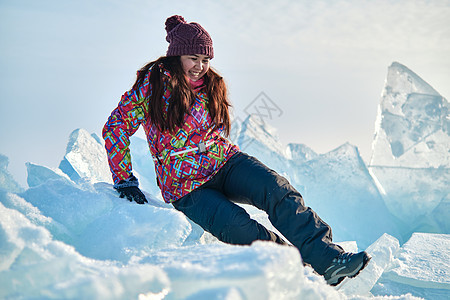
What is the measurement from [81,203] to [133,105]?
556 mm

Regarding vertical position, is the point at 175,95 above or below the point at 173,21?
below

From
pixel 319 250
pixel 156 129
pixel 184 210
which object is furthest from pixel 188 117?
pixel 319 250

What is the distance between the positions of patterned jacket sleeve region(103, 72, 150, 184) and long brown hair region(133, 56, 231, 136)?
0.16 ft

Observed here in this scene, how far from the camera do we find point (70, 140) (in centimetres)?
393

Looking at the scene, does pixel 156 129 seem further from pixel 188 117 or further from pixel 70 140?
pixel 70 140

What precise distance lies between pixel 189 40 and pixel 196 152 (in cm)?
57

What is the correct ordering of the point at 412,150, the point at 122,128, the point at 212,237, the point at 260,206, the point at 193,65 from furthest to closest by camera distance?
the point at 412,150 < the point at 212,237 < the point at 193,65 < the point at 122,128 < the point at 260,206

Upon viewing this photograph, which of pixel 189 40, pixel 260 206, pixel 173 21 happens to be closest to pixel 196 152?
pixel 260 206

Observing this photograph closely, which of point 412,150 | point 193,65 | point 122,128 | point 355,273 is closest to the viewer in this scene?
point 355,273

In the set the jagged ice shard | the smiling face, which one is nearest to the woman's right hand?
the smiling face

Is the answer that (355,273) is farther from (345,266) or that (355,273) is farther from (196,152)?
(196,152)

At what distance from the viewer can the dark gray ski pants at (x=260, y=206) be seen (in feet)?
5.55

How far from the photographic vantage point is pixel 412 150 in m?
4.26

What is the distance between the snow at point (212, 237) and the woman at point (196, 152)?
155 mm
